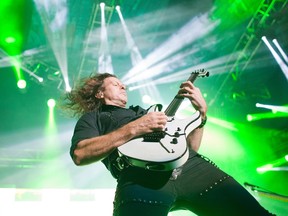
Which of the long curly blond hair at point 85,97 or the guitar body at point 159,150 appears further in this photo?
the long curly blond hair at point 85,97

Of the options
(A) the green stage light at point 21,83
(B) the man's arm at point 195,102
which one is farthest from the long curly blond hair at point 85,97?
(A) the green stage light at point 21,83

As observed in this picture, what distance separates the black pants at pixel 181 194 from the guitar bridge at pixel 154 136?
189mm

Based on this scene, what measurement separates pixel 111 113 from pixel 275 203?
209 inches

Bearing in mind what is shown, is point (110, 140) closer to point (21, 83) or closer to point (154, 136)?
point (154, 136)

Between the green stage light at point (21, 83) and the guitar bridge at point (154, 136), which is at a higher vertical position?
the green stage light at point (21, 83)

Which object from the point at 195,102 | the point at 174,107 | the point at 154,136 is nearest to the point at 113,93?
the point at 174,107

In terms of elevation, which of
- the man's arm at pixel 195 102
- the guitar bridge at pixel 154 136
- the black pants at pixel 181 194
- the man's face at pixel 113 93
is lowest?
the black pants at pixel 181 194

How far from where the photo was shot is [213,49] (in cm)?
950

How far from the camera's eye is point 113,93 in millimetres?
2824

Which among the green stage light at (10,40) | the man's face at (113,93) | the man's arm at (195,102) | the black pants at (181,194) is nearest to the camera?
the black pants at (181,194)

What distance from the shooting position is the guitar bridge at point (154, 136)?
1941 mm

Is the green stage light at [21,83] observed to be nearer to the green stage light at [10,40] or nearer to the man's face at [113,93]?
the green stage light at [10,40]

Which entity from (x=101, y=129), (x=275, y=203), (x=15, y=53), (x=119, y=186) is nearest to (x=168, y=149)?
(x=119, y=186)

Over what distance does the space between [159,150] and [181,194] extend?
280 mm
